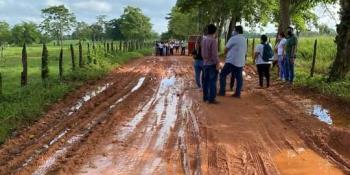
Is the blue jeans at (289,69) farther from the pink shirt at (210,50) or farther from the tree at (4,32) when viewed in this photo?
the tree at (4,32)

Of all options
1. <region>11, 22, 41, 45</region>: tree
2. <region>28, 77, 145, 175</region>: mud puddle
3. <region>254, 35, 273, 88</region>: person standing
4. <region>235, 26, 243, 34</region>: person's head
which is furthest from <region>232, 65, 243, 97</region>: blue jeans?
<region>11, 22, 41, 45</region>: tree

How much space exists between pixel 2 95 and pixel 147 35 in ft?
299

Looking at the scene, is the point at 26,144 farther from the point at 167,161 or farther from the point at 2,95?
the point at 2,95

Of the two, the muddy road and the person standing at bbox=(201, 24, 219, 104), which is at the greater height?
the person standing at bbox=(201, 24, 219, 104)

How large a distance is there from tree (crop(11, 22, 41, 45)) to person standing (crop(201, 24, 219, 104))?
315 feet

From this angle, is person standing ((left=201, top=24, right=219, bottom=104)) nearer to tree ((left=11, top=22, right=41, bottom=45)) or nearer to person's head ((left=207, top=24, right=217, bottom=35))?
person's head ((left=207, top=24, right=217, bottom=35))

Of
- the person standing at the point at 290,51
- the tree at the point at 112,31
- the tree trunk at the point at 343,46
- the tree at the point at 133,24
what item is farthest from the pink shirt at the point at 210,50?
the tree at the point at 112,31

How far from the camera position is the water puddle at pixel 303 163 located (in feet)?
22.8

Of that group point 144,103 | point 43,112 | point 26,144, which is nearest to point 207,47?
point 144,103

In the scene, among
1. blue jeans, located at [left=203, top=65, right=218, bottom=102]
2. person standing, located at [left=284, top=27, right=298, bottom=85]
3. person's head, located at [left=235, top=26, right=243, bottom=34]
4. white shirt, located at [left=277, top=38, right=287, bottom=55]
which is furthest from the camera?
white shirt, located at [left=277, top=38, right=287, bottom=55]

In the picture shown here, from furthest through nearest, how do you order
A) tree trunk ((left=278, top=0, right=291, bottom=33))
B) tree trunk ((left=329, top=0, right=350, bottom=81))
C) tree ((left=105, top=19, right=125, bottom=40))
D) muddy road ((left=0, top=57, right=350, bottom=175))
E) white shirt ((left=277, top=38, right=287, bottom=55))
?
tree ((left=105, top=19, right=125, bottom=40)) < tree trunk ((left=278, top=0, right=291, bottom=33)) < white shirt ((left=277, top=38, right=287, bottom=55)) < tree trunk ((left=329, top=0, right=350, bottom=81)) < muddy road ((left=0, top=57, right=350, bottom=175))

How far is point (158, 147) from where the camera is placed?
818cm

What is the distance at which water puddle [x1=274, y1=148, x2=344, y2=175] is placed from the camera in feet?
22.8

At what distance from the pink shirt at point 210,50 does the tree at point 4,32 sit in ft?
301
